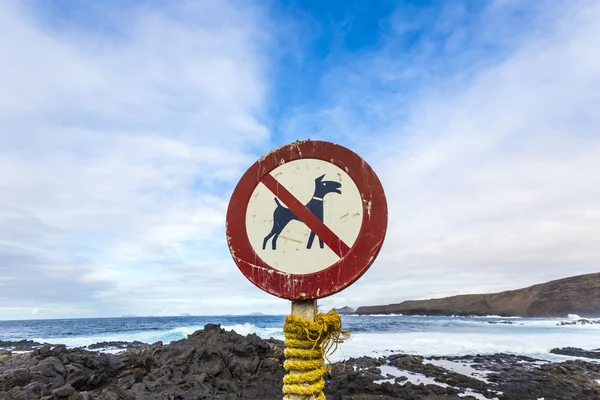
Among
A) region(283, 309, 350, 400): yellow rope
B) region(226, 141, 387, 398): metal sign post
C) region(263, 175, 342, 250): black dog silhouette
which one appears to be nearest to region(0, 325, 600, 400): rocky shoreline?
region(283, 309, 350, 400): yellow rope

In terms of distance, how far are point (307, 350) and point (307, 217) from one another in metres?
0.70

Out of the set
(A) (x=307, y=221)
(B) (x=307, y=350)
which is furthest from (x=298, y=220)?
Answer: (B) (x=307, y=350)

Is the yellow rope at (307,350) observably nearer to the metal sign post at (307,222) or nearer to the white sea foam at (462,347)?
the metal sign post at (307,222)

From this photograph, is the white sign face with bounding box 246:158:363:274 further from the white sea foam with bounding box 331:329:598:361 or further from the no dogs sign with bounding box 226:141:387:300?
the white sea foam with bounding box 331:329:598:361

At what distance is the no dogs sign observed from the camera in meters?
1.73

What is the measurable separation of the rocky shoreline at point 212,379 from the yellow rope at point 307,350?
6097mm

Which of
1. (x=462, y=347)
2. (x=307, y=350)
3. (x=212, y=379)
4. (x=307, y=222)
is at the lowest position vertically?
(x=462, y=347)

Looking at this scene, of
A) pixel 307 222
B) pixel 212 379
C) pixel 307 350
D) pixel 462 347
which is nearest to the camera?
pixel 307 222

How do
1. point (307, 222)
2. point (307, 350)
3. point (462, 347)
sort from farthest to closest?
point (462, 347), point (307, 350), point (307, 222)

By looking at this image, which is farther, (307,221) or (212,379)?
(212,379)

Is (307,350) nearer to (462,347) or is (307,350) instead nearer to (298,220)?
(298,220)

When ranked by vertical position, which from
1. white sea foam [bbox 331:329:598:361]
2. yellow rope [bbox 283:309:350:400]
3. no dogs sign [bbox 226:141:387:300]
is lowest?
white sea foam [bbox 331:329:598:361]

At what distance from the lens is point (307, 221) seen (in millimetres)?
1800

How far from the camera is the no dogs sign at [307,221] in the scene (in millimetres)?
1728
